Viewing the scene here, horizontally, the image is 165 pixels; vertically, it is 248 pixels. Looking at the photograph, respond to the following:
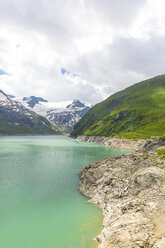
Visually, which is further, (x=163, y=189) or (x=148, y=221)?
(x=163, y=189)

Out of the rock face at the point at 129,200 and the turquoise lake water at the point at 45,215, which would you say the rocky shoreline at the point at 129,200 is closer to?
the rock face at the point at 129,200

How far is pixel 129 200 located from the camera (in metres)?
28.4

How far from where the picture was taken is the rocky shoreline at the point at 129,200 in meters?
18.6

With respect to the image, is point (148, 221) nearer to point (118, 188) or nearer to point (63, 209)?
point (118, 188)

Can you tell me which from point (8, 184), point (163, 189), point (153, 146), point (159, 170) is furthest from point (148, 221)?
point (153, 146)

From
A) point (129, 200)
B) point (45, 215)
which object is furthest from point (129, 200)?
point (45, 215)

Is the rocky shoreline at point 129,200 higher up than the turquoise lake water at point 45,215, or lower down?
higher up

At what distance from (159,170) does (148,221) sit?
47.2 feet

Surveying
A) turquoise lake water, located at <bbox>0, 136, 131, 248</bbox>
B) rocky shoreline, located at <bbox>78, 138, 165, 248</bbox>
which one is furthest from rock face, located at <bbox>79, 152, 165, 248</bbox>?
turquoise lake water, located at <bbox>0, 136, 131, 248</bbox>

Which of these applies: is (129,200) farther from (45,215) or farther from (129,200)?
(45,215)

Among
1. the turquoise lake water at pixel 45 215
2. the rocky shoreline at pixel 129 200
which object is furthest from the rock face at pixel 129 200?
the turquoise lake water at pixel 45 215

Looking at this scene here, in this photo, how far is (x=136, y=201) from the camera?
25703 mm

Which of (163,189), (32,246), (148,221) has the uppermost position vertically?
(163,189)

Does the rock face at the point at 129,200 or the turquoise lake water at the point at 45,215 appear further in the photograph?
the turquoise lake water at the point at 45,215
